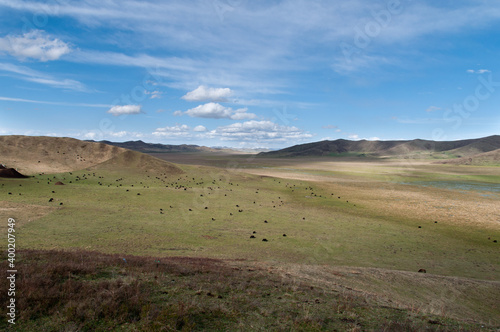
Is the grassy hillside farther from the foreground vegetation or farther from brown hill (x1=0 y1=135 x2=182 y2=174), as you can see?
the foreground vegetation

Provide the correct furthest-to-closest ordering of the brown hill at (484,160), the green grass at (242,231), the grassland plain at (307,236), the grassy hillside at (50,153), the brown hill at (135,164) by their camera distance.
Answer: the brown hill at (484,160), the brown hill at (135,164), the grassy hillside at (50,153), the green grass at (242,231), the grassland plain at (307,236)

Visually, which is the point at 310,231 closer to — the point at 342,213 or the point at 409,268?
the point at 409,268

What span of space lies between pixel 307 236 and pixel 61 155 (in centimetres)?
5146

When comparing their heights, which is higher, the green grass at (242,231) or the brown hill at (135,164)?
the brown hill at (135,164)

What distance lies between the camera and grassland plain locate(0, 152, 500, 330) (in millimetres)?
11500

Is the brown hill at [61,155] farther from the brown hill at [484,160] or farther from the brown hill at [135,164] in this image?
the brown hill at [484,160]

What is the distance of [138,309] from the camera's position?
715cm

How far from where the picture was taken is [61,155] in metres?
51.7

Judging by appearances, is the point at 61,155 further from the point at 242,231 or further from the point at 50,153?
the point at 242,231

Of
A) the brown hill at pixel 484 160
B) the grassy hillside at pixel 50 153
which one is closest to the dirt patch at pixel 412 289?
the grassy hillside at pixel 50 153

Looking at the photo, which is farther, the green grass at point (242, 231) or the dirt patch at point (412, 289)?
the green grass at point (242, 231)

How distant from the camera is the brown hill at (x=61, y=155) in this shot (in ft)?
153

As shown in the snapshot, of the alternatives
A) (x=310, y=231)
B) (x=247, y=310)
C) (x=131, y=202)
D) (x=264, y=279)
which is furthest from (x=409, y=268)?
(x=131, y=202)

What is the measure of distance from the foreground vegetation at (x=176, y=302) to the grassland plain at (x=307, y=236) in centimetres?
39
